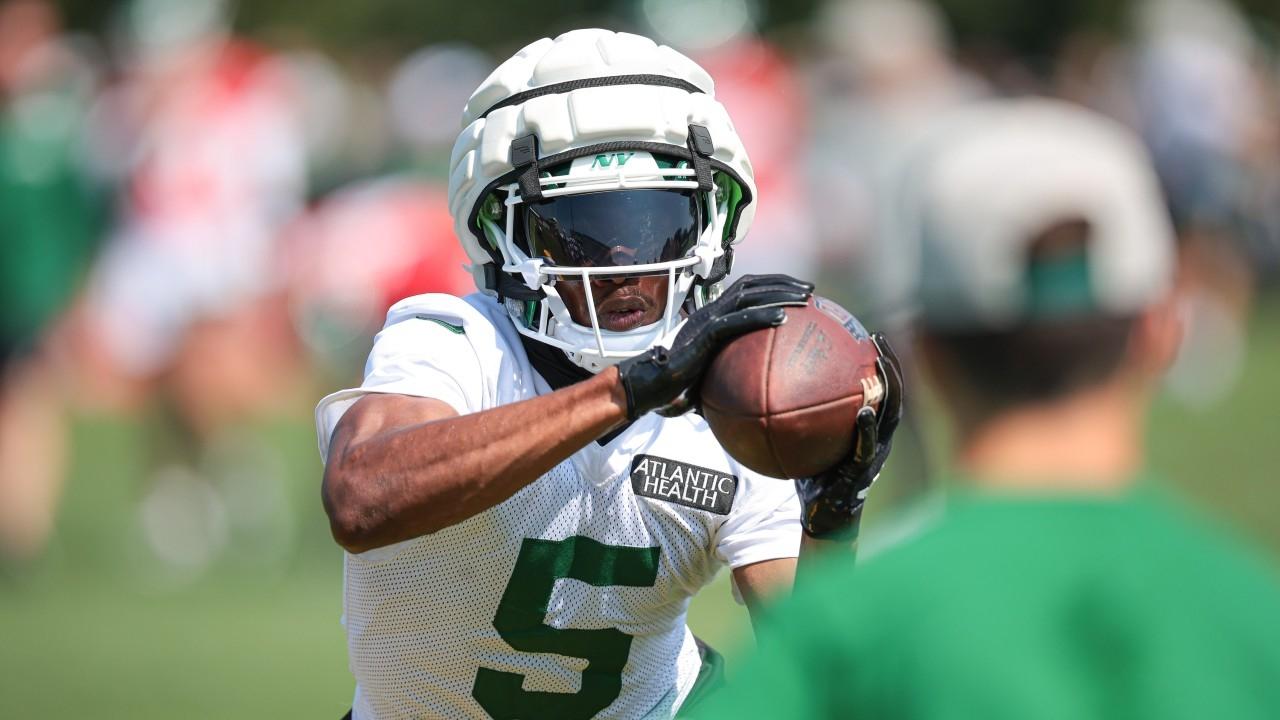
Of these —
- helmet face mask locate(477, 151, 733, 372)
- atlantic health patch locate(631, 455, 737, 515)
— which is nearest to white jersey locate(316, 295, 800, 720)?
atlantic health patch locate(631, 455, 737, 515)

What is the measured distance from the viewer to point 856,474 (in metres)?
2.77

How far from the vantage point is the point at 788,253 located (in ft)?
30.6

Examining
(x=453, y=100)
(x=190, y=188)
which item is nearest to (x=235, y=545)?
(x=190, y=188)

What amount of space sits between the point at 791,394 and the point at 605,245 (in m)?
0.61

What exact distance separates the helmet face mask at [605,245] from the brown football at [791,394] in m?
0.40

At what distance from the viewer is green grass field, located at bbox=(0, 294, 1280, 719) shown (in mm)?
6152

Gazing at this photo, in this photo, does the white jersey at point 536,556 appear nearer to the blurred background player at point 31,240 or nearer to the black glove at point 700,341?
the black glove at point 700,341

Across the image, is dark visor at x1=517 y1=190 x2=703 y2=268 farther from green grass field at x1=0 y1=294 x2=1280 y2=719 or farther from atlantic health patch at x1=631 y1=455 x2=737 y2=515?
green grass field at x1=0 y1=294 x2=1280 y2=719

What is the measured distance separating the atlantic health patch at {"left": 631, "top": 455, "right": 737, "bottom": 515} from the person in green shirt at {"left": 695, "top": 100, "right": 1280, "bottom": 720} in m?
1.33

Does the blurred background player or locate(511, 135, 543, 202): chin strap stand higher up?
locate(511, 135, 543, 202): chin strap

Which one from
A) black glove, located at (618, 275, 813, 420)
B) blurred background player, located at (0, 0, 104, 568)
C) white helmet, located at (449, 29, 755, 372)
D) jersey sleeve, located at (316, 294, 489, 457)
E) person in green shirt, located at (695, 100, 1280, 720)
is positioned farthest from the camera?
blurred background player, located at (0, 0, 104, 568)

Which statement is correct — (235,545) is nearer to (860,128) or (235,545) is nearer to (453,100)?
(860,128)

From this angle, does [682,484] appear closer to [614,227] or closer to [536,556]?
[536,556]

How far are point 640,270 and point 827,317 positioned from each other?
0.43 m
